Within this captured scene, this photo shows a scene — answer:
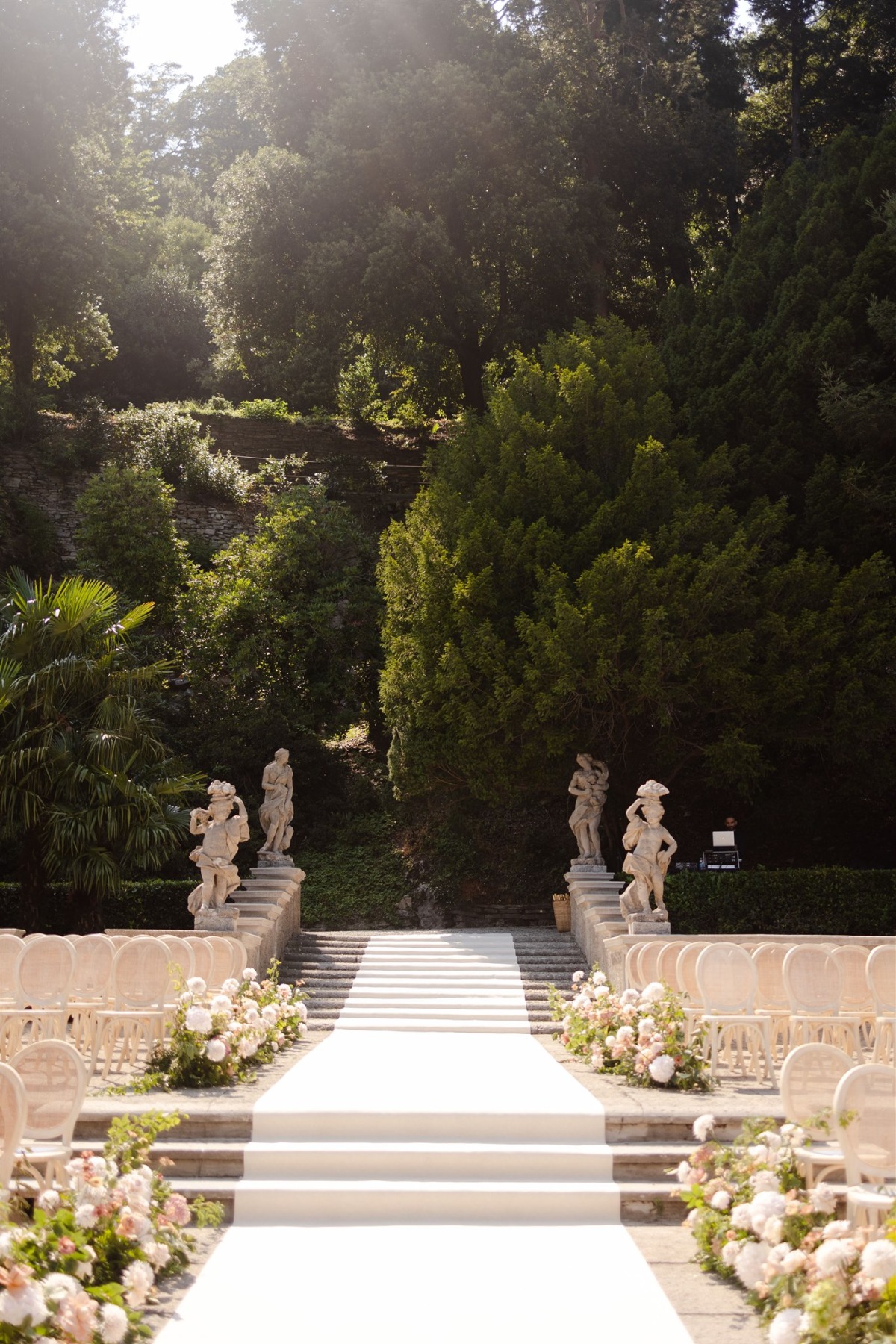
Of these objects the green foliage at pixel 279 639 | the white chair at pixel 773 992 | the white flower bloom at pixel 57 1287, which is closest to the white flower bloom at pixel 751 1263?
the white flower bloom at pixel 57 1287

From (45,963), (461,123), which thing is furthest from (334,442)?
(45,963)

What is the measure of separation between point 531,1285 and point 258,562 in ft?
68.3

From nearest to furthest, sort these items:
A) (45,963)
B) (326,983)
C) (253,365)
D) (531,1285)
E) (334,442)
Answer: (531,1285) → (45,963) → (326,983) → (334,442) → (253,365)

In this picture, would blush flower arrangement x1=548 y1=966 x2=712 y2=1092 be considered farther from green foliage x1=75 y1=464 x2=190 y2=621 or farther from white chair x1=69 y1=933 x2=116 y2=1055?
green foliage x1=75 y1=464 x2=190 y2=621

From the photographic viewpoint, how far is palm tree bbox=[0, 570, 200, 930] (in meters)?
15.8

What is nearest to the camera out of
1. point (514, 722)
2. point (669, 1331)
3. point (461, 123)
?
point (669, 1331)

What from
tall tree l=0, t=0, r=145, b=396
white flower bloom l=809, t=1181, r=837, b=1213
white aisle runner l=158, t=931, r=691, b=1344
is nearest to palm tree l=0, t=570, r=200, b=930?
white aisle runner l=158, t=931, r=691, b=1344

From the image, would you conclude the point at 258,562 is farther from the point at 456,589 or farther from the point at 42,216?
the point at 42,216

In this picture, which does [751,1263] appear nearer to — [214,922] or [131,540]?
[214,922]

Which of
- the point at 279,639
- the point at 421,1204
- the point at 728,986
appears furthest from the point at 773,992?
the point at 279,639

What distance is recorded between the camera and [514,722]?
17.8 m

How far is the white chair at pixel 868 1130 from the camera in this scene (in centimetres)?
488

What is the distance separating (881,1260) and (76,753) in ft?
45.0

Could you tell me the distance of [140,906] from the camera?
1811 centimetres
